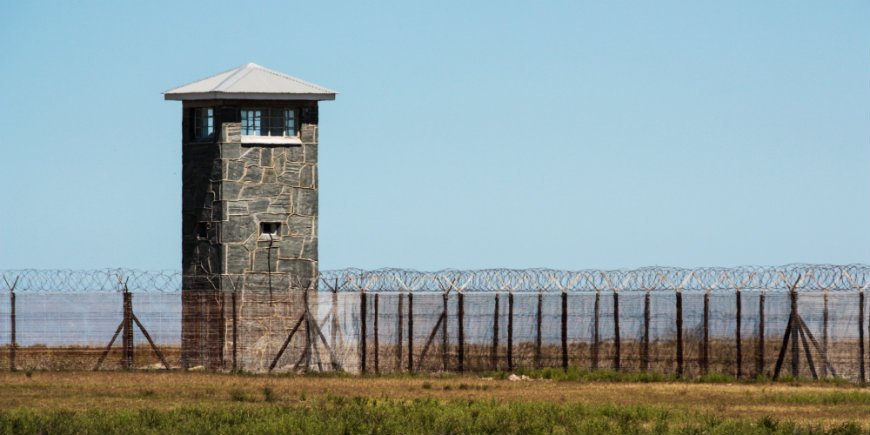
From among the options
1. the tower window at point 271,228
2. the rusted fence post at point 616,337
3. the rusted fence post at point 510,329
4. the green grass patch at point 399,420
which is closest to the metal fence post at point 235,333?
the tower window at point 271,228

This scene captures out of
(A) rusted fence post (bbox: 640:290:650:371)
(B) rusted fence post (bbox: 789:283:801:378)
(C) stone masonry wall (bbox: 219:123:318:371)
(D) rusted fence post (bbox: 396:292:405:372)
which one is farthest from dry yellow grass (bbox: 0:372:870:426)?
(C) stone masonry wall (bbox: 219:123:318:371)

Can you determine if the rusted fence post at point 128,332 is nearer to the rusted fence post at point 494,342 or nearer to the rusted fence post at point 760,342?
the rusted fence post at point 494,342

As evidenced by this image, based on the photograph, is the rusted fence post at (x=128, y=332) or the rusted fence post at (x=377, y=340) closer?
the rusted fence post at (x=377, y=340)

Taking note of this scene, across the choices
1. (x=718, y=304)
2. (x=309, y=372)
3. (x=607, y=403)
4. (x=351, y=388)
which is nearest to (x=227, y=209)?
(x=309, y=372)

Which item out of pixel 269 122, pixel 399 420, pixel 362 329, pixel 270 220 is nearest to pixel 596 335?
pixel 362 329

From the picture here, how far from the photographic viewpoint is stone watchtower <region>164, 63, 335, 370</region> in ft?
140

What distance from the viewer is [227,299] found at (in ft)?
136

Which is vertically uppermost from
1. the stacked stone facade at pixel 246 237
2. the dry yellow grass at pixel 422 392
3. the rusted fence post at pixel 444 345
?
the stacked stone facade at pixel 246 237

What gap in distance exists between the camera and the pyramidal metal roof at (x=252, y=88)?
42.6 metres

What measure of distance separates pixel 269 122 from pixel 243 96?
1278mm

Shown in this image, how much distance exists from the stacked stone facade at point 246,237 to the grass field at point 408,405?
2538 millimetres

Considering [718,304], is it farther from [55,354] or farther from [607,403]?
[55,354]

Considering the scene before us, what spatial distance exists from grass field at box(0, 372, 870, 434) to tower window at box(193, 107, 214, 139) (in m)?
7.48

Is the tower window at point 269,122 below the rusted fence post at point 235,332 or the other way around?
the other way around
